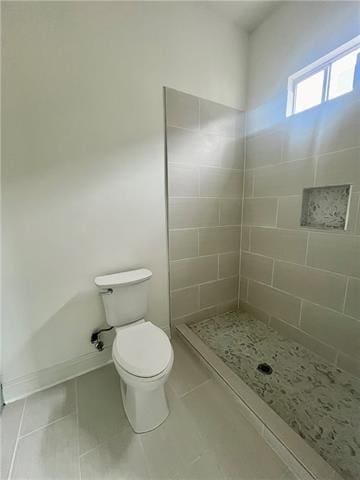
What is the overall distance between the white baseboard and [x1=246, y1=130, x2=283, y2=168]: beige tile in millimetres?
2058

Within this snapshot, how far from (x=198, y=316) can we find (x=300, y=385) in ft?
3.05

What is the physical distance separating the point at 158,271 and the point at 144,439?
1.03m

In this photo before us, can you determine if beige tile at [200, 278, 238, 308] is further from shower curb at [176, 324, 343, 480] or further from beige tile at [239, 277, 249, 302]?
shower curb at [176, 324, 343, 480]

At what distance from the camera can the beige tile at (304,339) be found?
1.47 m

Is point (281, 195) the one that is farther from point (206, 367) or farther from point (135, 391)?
point (135, 391)

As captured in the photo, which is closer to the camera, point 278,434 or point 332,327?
point 278,434

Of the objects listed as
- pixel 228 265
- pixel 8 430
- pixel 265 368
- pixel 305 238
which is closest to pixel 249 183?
pixel 305 238

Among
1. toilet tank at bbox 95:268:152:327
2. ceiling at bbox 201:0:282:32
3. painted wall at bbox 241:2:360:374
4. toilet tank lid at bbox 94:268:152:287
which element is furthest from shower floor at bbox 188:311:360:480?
ceiling at bbox 201:0:282:32

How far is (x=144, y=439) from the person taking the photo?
1.08 metres

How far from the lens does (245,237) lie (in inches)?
80.6

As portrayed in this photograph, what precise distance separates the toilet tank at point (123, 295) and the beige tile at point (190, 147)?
968 mm

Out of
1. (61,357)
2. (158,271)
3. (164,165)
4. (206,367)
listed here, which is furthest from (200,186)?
(61,357)

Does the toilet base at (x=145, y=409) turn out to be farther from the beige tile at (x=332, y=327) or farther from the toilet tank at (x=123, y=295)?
the beige tile at (x=332, y=327)

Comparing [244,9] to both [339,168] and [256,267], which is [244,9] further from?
[256,267]
